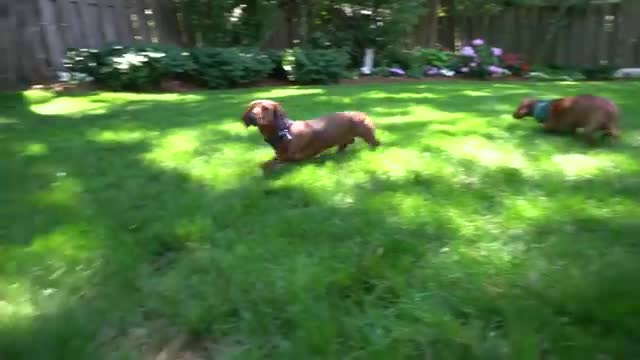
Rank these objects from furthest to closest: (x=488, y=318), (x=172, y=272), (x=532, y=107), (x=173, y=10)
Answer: (x=173, y=10), (x=532, y=107), (x=172, y=272), (x=488, y=318)

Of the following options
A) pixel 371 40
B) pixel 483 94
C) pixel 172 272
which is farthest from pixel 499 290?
pixel 371 40

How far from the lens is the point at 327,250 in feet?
9.21

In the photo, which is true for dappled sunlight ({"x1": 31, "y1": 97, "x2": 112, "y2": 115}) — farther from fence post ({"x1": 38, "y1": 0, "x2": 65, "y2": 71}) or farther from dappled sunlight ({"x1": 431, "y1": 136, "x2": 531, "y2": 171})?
dappled sunlight ({"x1": 431, "y1": 136, "x2": 531, "y2": 171})

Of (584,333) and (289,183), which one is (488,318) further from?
(289,183)

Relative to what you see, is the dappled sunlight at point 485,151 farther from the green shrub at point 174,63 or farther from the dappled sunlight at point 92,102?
the green shrub at point 174,63

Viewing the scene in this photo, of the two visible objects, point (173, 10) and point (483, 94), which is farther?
point (173, 10)

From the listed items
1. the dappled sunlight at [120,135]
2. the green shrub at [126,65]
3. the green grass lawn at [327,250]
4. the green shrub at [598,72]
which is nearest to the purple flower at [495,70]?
the green shrub at [598,72]

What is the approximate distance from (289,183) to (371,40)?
9.92 m

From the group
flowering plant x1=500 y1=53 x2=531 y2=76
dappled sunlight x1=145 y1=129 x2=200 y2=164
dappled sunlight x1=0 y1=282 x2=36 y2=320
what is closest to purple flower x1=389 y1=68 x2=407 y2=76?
flowering plant x1=500 y1=53 x2=531 y2=76

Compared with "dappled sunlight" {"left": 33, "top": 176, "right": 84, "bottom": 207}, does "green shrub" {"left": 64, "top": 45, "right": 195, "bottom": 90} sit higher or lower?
higher

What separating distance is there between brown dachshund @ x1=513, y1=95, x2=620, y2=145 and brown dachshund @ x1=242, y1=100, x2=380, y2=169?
1554 mm

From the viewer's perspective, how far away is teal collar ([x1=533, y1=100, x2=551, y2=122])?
4.92 m

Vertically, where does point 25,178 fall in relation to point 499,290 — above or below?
above

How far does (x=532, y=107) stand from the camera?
16.9 ft
